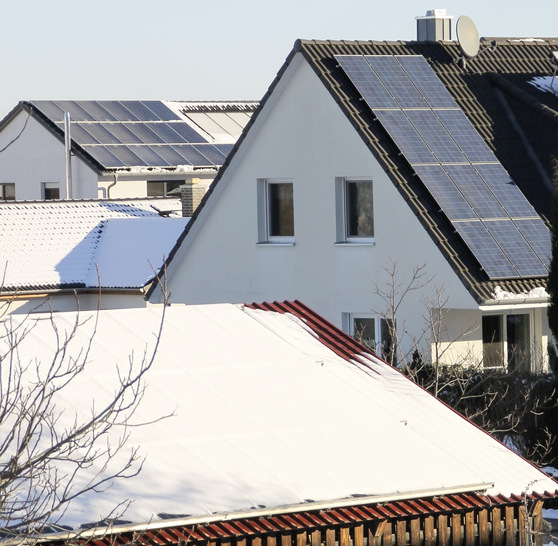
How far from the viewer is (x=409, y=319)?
824 inches

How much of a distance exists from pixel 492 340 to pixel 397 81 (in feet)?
15.7

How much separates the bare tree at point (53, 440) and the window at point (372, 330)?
1022cm

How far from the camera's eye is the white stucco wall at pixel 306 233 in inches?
833

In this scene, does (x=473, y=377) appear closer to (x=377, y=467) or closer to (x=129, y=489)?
(x=377, y=467)

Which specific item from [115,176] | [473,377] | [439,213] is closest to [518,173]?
[439,213]

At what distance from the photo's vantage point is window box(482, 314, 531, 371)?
20.8 metres

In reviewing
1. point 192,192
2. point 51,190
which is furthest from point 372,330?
point 51,190

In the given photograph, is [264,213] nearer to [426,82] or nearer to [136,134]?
[426,82]

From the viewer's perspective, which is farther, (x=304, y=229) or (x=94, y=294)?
(x=94, y=294)

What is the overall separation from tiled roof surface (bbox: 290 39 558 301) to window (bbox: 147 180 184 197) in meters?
20.4

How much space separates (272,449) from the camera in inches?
388

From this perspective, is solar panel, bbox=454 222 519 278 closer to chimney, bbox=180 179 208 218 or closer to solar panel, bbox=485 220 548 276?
solar panel, bbox=485 220 548 276

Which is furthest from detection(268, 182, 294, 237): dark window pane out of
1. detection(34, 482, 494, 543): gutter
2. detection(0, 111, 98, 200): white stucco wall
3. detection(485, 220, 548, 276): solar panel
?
detection(0, 111, 98, 200): white stucco wall

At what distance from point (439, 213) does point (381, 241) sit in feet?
3.83
